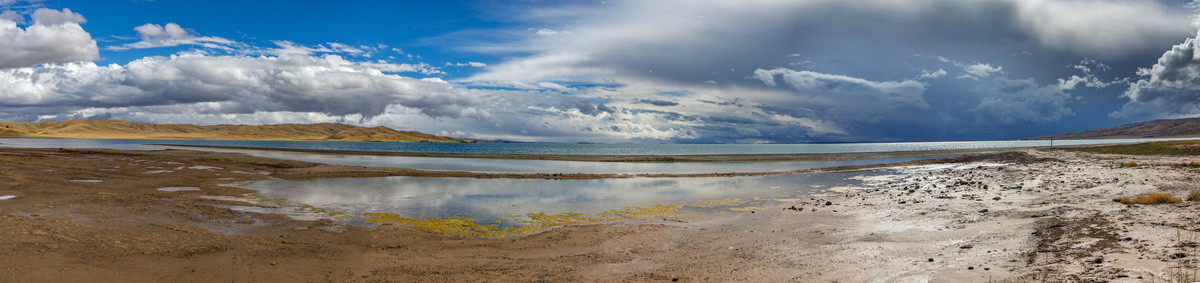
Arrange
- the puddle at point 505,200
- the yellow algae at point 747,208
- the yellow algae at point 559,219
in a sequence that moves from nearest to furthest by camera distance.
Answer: the yellow algae at point 559,219 → the puddle at point 505,200 → the yellow algae at point 747,208

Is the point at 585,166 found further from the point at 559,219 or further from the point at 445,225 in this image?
the point at 445,225

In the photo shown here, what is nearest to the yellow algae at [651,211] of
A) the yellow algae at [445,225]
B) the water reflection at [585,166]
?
the yellow algae at [445,225]

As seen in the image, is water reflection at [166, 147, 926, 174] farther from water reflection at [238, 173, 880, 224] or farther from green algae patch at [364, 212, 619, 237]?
green algae patch at [364, 212, 619, 237]

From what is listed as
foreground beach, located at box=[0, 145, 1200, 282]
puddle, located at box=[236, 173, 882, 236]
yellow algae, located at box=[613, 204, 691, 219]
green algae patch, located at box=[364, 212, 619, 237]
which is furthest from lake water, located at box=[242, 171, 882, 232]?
foreground beach, located at box=[0, 145, 1200, 282]

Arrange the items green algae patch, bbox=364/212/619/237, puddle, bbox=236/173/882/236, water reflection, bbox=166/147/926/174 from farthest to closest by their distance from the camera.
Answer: water reflection, bbox=166/147/926/174, puddle, bbox=236/173/882/236, green algae patch, bbox=364/212/619/237

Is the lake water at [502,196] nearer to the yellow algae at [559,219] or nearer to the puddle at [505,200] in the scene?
the puddle at [505,200]

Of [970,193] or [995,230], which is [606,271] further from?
[970,193]

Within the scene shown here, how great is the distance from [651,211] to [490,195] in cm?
1045

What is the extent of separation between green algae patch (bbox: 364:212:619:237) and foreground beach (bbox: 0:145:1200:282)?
801mm

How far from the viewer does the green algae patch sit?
624 inches

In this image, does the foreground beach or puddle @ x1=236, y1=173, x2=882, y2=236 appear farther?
puddle @ x1=236, y1=173, x2=882, y2=236

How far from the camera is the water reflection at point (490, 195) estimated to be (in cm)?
2101

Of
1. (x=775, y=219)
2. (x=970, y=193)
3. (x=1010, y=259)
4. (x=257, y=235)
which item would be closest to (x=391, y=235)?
(x=257, y=235)

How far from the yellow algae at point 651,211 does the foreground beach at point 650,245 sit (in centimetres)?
68
